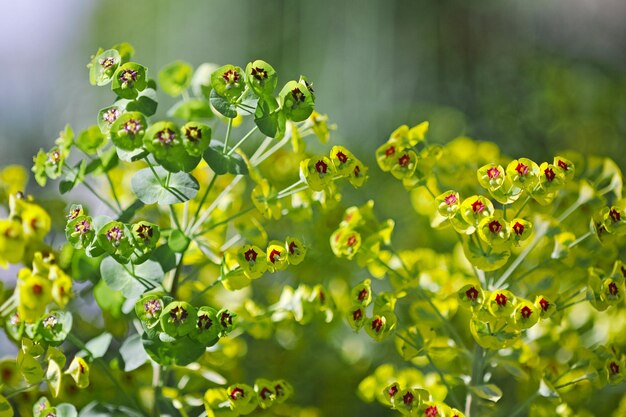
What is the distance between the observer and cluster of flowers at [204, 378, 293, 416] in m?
0.61

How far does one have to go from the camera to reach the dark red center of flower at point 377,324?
0.61 m

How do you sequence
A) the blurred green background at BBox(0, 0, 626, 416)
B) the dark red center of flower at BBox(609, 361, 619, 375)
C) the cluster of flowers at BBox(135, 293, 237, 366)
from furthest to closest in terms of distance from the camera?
the blurred green background at BBox(0, 0, 626, 416), the dark red center of flower at BBox(609, 361, 619, 375), the cluster of flowers at BBox(135, 293, 237, 366)

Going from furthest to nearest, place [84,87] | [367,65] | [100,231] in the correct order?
[84,87] → [367,65] → [100,231]

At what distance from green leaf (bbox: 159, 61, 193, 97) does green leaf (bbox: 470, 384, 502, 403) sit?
387 mm

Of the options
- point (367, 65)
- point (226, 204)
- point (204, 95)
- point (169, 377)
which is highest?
point (204, 95)

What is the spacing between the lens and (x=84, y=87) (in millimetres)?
2092

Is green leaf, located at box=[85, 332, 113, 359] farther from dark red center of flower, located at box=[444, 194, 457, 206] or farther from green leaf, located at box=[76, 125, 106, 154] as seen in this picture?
dark red center of flower, located at box=[444, 194, 457, 206]

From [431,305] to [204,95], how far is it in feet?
0.95

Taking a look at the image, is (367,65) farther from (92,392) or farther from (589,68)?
(92,392)

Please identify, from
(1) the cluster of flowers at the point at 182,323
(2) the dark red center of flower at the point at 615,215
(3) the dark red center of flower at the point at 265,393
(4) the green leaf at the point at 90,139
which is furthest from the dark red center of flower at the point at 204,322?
(2) the dark red center of flower at the point at 615,215

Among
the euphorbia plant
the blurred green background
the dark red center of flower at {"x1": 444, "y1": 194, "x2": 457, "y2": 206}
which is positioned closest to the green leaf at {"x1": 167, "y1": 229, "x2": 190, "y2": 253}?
the euphorbia plant

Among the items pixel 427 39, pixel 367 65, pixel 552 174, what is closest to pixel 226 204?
pixel 552 174

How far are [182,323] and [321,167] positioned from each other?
0.53ft

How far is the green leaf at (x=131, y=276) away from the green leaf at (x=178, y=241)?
21mm
